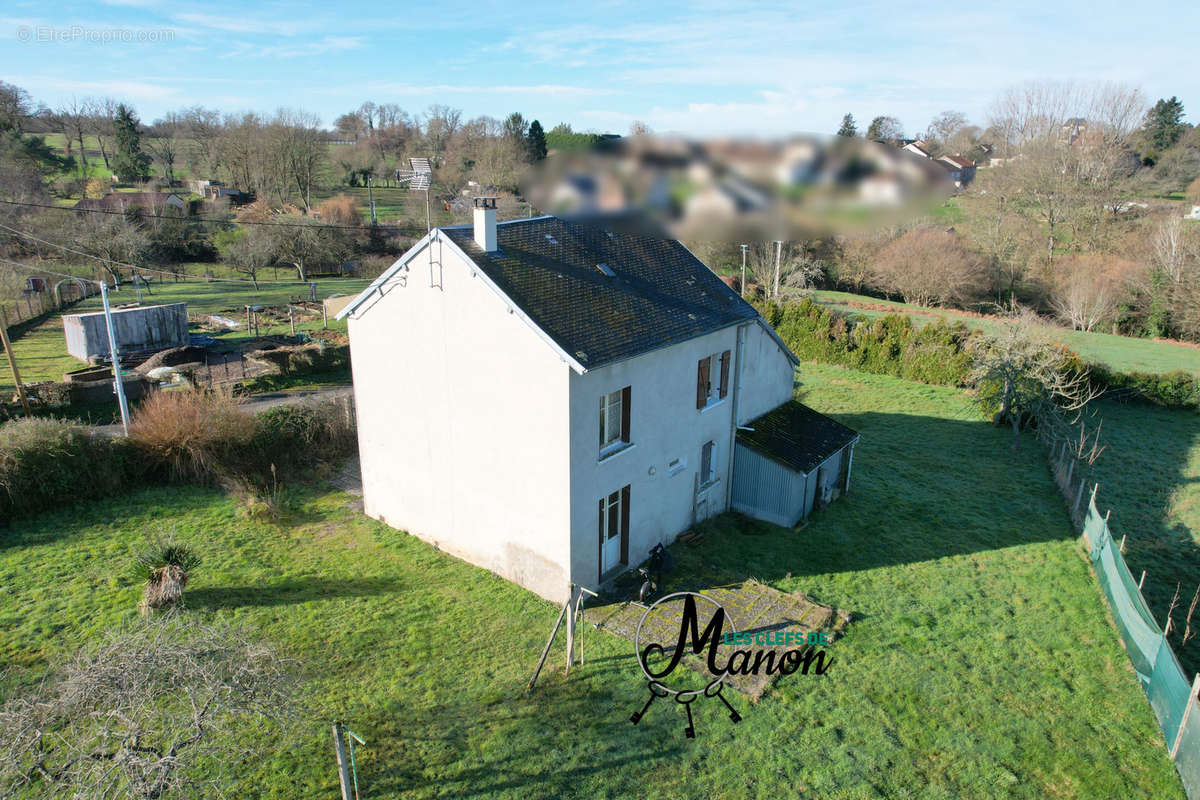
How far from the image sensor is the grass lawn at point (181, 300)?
96.9 ft

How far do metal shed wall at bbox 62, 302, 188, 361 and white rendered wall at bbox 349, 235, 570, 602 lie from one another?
19451 mm

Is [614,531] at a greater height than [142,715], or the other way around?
[142,715]

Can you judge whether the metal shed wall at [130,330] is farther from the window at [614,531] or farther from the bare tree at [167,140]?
the bare tree at [167,140]

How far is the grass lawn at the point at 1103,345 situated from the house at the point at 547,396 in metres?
24.3

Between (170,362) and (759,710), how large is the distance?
2815 centimetres

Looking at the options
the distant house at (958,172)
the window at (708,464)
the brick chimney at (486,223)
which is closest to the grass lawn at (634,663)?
the window at (708,464)

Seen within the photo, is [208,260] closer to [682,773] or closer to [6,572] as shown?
[6,572]

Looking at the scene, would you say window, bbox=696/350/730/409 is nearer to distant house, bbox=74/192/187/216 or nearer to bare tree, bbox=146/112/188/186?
distant house, bbox=74/192/187/216

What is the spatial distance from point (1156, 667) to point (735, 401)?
34.0 feet

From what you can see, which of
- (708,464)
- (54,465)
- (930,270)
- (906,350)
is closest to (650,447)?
(708,464)

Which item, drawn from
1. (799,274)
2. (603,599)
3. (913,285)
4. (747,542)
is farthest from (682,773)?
(913,285)

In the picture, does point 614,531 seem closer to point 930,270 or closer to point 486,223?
point 486,223

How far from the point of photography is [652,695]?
492 inches

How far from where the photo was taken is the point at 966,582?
17.2m
